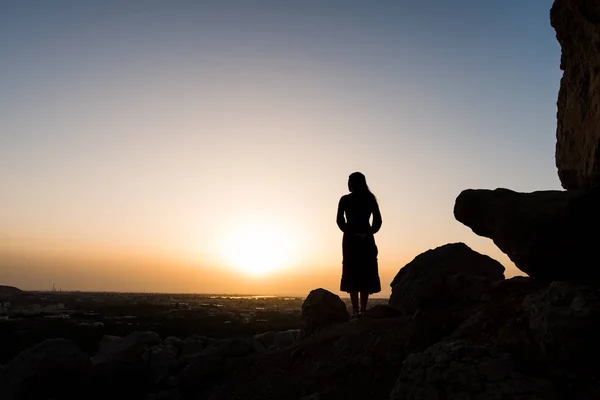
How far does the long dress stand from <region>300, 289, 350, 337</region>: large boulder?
525 mm

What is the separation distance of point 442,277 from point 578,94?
14.4 feet

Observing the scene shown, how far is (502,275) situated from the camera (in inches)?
521

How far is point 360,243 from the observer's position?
12.2m

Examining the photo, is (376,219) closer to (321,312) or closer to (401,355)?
(321,312)

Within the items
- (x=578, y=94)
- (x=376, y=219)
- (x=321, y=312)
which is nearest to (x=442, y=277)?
(x=376, y=219)

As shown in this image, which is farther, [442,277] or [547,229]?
[442,277]

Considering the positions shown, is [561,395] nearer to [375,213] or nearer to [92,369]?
[375,213]

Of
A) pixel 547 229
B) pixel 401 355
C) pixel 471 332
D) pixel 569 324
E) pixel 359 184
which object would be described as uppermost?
pixel 359 184

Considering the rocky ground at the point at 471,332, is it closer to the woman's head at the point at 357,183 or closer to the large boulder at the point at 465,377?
the large boulder at the point at 465,377

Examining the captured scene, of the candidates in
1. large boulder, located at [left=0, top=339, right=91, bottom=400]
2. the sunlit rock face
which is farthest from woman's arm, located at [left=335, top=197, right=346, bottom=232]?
large boulder, located at [left=0, top=339, right=91, bottom=400]

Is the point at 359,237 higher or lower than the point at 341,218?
lower

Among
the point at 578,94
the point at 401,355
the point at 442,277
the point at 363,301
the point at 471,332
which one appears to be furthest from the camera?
the point at 363,301

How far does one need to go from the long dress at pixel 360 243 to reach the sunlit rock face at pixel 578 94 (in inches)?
172

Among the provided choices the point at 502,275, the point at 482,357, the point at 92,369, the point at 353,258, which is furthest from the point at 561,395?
the point at 92,369
